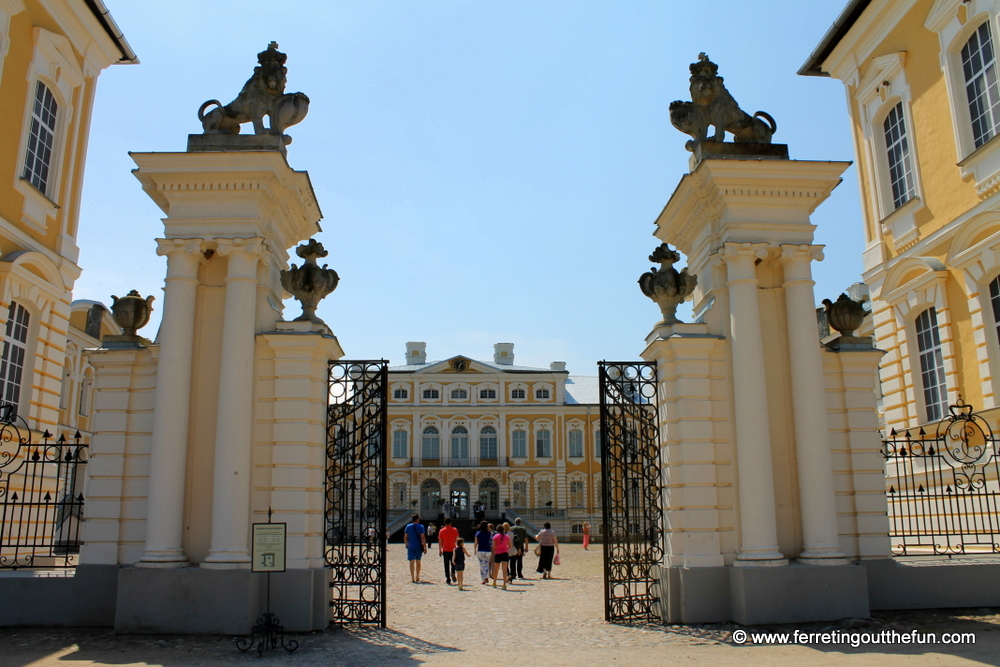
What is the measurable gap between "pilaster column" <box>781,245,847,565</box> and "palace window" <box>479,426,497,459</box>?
47590 millimetres

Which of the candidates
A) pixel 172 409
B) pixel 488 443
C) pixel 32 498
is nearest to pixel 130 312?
pixel 172 409

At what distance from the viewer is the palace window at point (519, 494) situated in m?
55.7

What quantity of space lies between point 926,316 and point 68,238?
60.9 ft

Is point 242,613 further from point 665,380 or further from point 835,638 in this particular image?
point 835,638

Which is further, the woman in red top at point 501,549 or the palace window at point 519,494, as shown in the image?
the palace window at point 519,494

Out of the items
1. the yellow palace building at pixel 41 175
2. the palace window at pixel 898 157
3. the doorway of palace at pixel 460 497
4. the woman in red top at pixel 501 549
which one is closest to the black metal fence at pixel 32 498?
the yellow palace building at pixel 41 175

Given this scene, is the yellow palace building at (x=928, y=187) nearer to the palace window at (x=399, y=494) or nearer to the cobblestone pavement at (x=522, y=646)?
the cobblestone pavement at (x=522, y=646)

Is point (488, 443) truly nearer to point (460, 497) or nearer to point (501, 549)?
point (460, 497)

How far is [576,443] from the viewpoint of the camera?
5612 cm

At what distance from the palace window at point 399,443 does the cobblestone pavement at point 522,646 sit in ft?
149

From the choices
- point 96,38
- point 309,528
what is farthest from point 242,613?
point 96,38

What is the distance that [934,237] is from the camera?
608 inches

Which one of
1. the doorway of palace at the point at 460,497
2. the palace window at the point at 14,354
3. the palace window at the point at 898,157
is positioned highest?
the palace window at the point at 898,157

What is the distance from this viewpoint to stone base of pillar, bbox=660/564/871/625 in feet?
29.1
